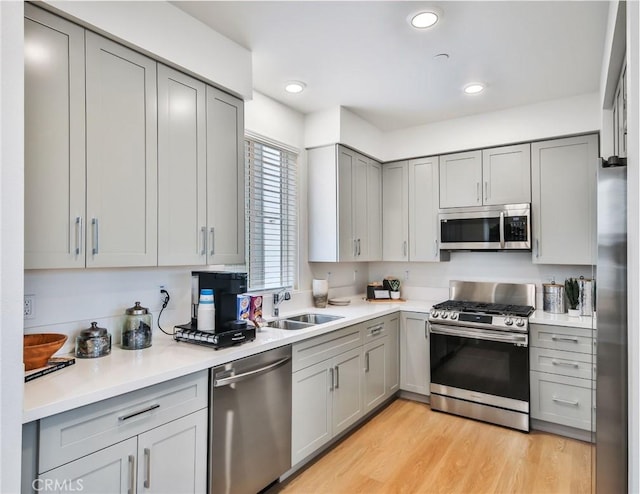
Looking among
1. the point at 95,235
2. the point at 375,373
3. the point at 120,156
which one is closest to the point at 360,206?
the point at 375,373

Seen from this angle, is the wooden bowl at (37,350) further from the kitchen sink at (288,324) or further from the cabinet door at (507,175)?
the cabinet door at (507,175)

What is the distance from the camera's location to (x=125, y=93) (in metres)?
1.84

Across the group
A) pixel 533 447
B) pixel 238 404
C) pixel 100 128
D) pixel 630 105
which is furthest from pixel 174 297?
pixel 533 447

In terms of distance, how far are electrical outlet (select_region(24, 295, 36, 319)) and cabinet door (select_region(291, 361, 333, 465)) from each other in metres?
1.40

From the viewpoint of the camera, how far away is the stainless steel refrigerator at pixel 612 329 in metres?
1.26

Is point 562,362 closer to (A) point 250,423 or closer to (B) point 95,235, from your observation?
(A) point 250,423

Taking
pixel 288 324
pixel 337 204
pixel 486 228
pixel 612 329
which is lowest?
pixel 288 324

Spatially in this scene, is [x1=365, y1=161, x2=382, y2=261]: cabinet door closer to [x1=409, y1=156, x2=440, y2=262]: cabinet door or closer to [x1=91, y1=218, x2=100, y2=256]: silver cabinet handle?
[x1=409, y1=156, x2=440, y2=262]: cabinet door

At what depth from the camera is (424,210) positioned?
3.91m

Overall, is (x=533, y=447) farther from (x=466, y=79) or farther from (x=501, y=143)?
(x=466, y=79)

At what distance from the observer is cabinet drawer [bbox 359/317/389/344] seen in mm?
3104

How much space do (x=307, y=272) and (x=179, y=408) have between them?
6.62 feet

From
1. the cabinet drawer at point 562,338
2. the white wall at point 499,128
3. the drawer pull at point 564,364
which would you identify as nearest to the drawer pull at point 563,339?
the cabinet drawer at point 562,338

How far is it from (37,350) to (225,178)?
130cm
